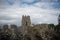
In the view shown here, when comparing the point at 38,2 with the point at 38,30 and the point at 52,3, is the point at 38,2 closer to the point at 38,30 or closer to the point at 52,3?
the point at 52,3

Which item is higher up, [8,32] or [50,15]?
[50,15]

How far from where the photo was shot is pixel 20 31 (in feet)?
14.0

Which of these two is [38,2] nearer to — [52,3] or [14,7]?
[52,3]

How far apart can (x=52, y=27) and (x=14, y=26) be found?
1096 mm

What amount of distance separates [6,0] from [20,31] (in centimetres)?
94

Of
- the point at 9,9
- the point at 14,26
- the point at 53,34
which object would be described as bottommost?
the point at 53,34

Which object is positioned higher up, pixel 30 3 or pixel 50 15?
pixel 30 3

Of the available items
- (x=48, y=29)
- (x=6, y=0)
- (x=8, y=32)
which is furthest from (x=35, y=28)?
(x=6, y=0)

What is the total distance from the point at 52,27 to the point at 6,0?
1503 mm

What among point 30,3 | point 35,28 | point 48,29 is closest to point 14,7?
point 30,3

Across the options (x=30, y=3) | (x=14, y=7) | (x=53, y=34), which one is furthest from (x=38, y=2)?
(x=53, y=34)

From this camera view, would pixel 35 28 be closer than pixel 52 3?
Yes

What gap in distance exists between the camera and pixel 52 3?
4770mm

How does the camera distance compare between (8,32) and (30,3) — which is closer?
(8,32)
